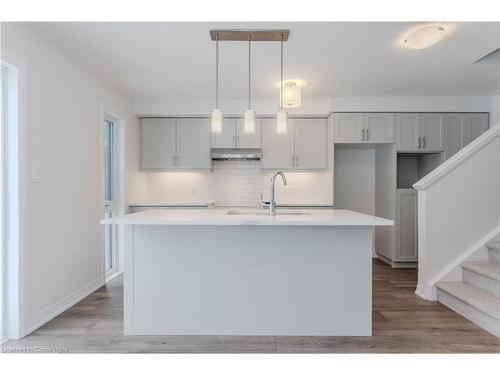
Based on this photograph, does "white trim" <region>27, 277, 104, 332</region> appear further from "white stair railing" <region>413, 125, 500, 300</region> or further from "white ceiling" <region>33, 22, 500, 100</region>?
"white stair railing" <region>413, 125, 500, 300</region>

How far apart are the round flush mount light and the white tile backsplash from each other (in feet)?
9.09

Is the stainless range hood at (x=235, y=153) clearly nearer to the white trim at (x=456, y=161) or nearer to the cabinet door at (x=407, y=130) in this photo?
the cabinet door at (x=407, y=130)

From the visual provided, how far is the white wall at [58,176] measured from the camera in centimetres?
264

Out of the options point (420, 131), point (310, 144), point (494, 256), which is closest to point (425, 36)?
point (494, 256)

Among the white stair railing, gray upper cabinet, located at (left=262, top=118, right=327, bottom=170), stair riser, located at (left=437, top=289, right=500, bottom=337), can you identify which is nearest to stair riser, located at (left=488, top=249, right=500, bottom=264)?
the white stair railing

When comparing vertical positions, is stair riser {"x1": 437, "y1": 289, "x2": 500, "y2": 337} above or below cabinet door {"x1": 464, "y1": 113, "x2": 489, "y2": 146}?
below

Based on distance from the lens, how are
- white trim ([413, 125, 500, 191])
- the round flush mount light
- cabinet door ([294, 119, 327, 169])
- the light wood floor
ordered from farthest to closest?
1. cabinet door ([294, 119, 327, 169])
2. white trim ([413, 125, 500, 191])
3. the round flush mount light
4. the light wood floor

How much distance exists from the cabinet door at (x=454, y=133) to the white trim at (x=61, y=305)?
477cm

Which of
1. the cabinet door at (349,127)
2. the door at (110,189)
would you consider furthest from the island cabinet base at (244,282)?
the cabinet door at (349,127)

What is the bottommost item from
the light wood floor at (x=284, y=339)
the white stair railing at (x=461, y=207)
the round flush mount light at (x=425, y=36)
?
the light wood floor at (x=284, y=339)

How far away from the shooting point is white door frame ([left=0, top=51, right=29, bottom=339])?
2.49 m

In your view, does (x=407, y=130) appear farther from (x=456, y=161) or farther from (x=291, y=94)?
(x=291, y=94)

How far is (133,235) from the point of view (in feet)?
8.45

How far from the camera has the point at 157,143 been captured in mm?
5098
